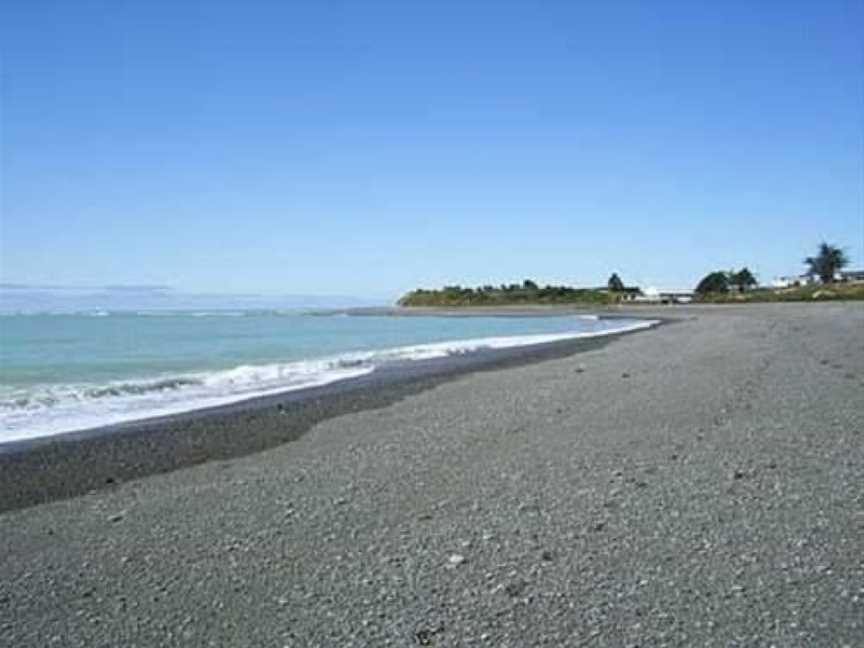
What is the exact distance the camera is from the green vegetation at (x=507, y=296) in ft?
504

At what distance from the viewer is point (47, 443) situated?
14180mm

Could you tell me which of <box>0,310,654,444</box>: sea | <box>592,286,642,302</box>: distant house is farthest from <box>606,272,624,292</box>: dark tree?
<box>0,310,654,444</box>: sea

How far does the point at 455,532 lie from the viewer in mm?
7516

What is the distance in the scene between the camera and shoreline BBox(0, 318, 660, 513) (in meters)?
11.1

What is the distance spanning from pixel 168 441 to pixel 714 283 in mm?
160030

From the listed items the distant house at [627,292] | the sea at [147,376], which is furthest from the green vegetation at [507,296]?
the sea at [147,376]

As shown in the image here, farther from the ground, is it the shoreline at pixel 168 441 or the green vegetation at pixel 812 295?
the green vegetation at pixel 812 295

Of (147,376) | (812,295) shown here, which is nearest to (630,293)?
(812,295)

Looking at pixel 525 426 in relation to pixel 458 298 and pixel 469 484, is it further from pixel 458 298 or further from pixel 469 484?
pixel 458 298

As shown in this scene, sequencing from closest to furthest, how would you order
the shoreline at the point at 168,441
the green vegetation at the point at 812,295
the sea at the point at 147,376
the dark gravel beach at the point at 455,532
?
the dark gravel beach at the point at 455,532, the shoreline at the point at 168,441, the sea at the point at 147,376, the green vegetation at the point at 812,295

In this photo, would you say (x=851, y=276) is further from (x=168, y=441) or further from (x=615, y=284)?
(x=168, y=441)

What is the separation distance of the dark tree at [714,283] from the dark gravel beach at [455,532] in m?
154

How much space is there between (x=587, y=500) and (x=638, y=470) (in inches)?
62.2

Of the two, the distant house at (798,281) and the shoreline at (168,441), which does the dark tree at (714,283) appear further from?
the shoreline at (168,441)
